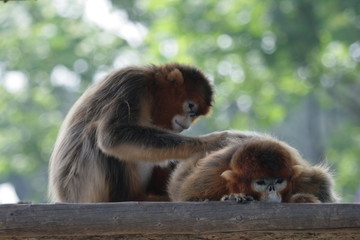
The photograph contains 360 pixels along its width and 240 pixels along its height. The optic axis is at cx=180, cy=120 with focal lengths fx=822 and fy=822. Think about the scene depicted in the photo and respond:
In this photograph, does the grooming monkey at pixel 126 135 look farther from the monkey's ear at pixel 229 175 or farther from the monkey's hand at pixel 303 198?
the monkey's hand at pixel 303 198

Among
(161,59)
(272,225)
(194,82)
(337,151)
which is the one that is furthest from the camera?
(337,151)

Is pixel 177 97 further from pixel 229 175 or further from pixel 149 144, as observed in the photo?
pixel 229 175

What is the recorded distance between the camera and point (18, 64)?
18047 mm

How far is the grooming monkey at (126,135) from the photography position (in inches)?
Answer: 198

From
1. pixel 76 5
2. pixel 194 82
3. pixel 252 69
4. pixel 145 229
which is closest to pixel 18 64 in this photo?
pixel 76 5

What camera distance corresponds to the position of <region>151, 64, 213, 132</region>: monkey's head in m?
5.42

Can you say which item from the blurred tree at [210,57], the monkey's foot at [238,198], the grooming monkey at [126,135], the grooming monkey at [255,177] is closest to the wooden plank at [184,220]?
the monkey's foot at [238,198]

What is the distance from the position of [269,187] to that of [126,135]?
1169mm

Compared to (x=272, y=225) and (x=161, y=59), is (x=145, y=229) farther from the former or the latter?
(x=161, y=59)

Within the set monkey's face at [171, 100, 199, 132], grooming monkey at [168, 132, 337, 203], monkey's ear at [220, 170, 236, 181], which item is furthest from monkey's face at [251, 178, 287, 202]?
monkey's face at [171, 100, 199, 132]

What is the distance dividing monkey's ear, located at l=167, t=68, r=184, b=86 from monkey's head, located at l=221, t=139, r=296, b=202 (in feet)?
4.06

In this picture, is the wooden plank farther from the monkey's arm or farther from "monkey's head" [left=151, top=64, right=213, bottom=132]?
"monkey's head" [left=151, top=64, right=213, bottom=132]

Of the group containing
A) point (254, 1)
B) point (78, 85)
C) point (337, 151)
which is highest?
point (254, 1)

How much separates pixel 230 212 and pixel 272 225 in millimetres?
212
